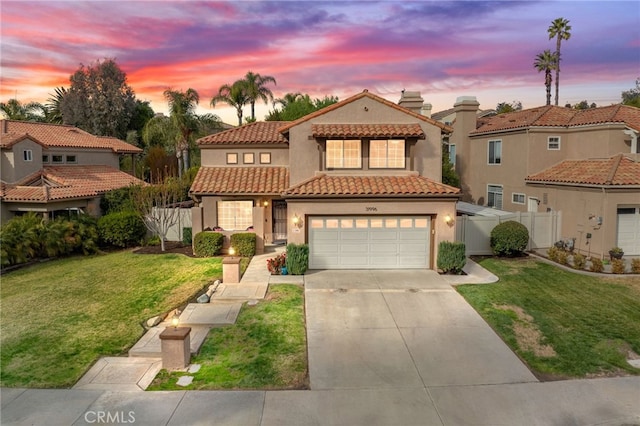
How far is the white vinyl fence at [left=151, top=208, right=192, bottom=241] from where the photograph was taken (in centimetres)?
2331

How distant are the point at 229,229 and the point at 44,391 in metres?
13.2

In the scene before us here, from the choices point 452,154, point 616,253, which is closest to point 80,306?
point 616,253

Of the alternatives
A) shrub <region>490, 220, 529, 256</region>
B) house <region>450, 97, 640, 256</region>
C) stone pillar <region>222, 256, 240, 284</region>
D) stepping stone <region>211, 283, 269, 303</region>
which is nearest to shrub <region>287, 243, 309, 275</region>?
stepping stone <region>211, 283, 269, 303</region>

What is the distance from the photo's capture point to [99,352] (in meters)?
10.4

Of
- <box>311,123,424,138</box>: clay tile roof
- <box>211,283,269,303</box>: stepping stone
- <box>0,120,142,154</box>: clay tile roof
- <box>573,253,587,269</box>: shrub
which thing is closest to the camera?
<box>211,283,269,303</box>: stepping stone

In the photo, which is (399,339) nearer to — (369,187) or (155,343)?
(155,343)

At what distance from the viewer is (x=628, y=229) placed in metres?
19.3

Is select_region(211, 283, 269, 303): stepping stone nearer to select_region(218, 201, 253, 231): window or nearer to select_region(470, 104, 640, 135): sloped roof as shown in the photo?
select_region(218, 201, 253, 231): window

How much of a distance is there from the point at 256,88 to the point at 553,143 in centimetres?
3030

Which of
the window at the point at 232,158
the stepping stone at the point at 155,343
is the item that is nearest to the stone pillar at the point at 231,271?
the stepping stone at the point at 155,343

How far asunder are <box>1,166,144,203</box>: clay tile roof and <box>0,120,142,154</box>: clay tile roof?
5.23ft

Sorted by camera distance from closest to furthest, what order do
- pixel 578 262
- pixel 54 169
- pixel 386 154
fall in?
pixel 578 262
pixel 386 154
pixel 54 169

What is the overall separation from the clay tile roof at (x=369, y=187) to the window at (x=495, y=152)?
35.1 feet

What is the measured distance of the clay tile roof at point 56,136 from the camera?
2631 cm
